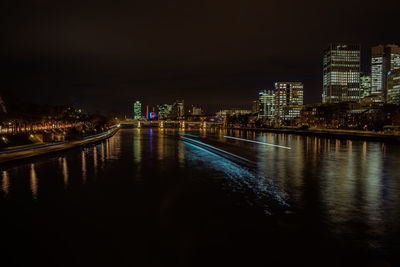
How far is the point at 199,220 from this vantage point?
20.0ft

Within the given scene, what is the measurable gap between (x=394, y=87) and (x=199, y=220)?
593ft

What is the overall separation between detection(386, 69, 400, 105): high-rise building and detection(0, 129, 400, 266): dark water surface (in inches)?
6557

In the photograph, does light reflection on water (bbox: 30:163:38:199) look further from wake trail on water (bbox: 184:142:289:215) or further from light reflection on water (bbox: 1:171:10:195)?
wake trail on water (bbox: 184:142:289:215)

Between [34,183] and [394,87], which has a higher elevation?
[394,87]

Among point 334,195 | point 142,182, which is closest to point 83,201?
point 142,182

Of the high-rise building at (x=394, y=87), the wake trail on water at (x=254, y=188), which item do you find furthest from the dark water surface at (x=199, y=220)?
the high-rise building at (x=394, y=87)

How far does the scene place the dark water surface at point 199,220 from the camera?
4551mm

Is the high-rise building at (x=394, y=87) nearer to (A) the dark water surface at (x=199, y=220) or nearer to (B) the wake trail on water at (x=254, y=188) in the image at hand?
(B) the wake trail on water at (x=254, y=188)

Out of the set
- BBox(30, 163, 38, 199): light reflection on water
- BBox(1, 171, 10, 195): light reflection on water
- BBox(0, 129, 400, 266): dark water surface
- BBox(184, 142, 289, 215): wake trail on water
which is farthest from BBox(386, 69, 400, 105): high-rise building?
BBox(1, 171, 10, 195): light reflection on water

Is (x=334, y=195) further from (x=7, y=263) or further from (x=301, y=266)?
(x=7, y=263)

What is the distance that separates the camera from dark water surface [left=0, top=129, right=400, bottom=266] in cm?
455

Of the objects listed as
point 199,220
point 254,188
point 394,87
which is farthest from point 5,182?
point 394,87

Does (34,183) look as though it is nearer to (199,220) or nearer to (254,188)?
(199,220)

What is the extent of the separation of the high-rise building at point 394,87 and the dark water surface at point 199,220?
546 ft
